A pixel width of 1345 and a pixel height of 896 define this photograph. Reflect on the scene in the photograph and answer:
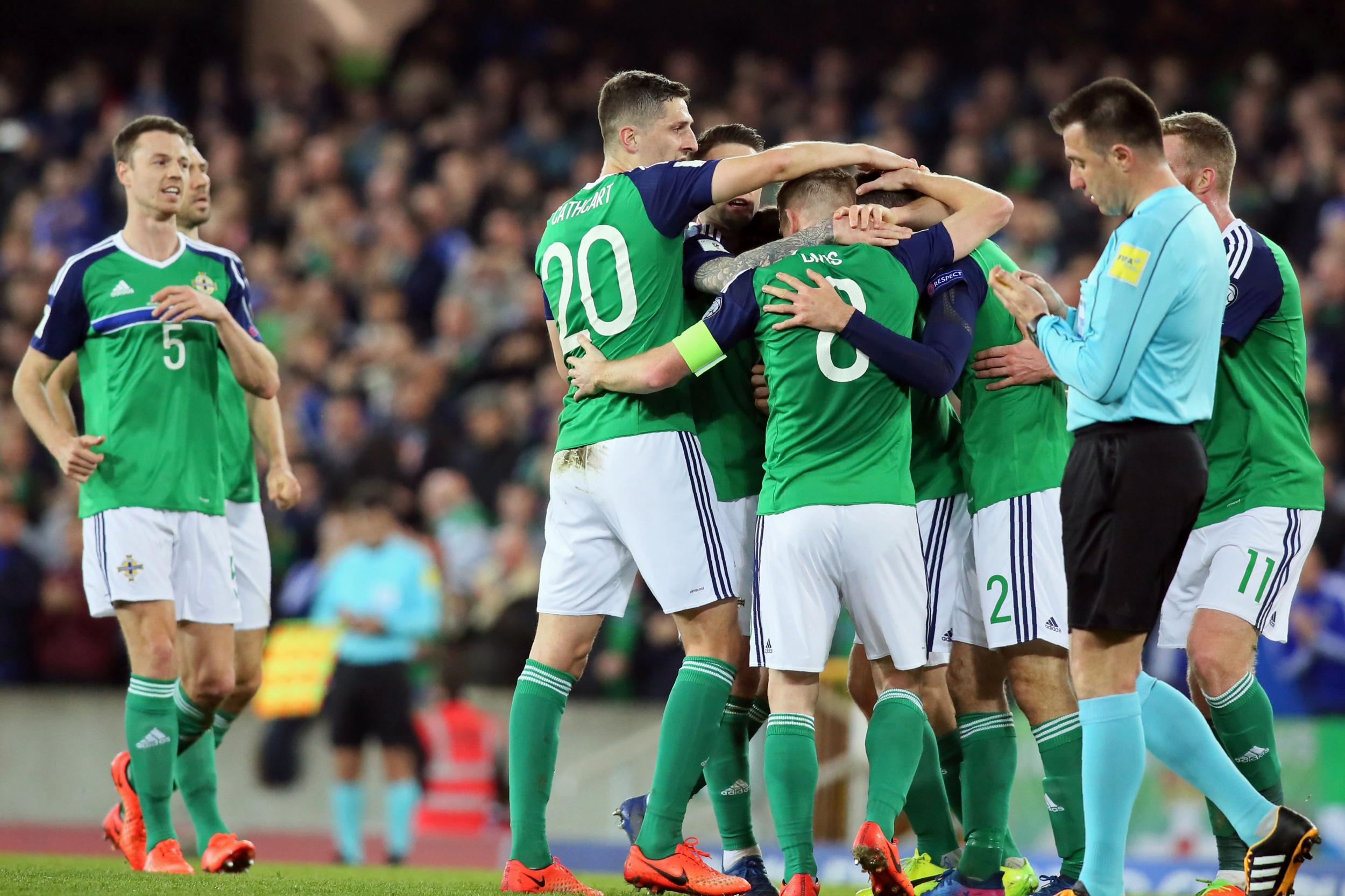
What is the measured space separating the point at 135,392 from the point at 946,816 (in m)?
3.73

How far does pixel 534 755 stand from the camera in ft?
17.5

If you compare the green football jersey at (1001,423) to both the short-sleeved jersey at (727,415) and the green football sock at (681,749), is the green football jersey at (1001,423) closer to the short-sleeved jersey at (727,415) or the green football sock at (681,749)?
the short-sleeved jersey at (727,415)

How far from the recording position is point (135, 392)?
255 inches

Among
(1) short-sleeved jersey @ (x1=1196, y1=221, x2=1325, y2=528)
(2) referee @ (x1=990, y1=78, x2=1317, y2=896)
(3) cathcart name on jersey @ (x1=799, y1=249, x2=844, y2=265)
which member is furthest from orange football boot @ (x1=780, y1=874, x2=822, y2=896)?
(3) cathcart name on jersey @ (x1=799, y1=249, x2=844, y2=265)

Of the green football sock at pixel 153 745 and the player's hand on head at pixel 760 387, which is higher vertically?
the player's hand on head at pixel 760 387

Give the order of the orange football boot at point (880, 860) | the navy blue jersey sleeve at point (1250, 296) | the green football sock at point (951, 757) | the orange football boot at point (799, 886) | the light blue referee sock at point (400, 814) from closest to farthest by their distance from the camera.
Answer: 1. the orange football boot at point (880, 860)
2. the orange football boot at point (799, 886)
3. the navy blue jersey sleeve at point (1250, 296)
4. the green football sock at point (951, 757)
5. the light blue referee sock at point (400, 814)

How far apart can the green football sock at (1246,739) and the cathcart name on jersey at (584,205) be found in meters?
2.73

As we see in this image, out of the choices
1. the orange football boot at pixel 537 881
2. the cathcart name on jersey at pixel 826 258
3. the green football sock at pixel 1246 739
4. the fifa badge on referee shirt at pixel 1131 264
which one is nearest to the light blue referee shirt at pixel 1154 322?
the fifa badge on referee shirt at pixel 1131 264

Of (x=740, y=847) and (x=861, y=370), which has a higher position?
(x=861, y=370)

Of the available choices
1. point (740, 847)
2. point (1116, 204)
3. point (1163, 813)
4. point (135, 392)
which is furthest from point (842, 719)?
point (1116, 204)

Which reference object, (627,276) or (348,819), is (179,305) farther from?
(348,819)

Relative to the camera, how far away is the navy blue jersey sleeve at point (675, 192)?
5.25m

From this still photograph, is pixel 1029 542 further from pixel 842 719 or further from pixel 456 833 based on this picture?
pixel 456 833

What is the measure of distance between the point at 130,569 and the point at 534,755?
6.76 ft
